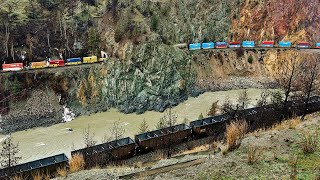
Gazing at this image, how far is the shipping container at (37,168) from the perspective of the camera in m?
37.5

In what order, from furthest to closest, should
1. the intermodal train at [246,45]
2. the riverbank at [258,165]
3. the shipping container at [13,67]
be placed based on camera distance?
the intermodal train at [246,45]
the shipping container at [13,67]
the riverbank at [258,165]

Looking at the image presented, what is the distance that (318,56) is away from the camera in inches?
3063

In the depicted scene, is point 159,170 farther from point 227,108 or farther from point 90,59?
point 90,59

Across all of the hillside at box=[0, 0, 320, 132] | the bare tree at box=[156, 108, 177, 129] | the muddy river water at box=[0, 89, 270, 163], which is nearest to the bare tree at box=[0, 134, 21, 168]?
the muddy river water at box=[0, 89, 270, 163]

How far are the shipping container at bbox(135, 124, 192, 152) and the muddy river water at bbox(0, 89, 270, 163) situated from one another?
33.1ft

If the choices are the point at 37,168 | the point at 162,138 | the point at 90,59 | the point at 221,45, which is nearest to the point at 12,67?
the point at 90,59

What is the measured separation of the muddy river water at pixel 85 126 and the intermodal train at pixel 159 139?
31.0ft

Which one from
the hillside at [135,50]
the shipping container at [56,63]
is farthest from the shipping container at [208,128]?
the shipping container at [56,63]

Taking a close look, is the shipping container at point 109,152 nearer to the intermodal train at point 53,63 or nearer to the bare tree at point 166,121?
the bare tree at point 166,121

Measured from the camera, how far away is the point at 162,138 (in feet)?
151

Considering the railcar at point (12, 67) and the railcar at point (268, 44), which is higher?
the railcar at point (268, 44)

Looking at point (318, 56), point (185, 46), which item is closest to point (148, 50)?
point (185, 46)

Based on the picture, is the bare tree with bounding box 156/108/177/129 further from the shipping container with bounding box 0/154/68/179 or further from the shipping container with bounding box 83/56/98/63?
the shipping container with bounding box 83/56/98/63

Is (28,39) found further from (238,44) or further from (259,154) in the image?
(259,154)
